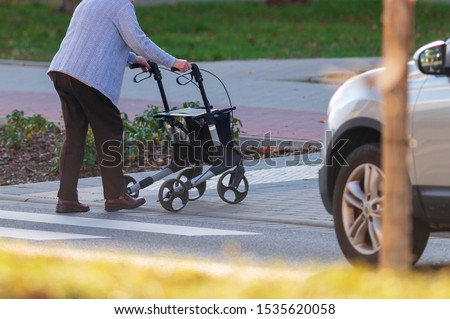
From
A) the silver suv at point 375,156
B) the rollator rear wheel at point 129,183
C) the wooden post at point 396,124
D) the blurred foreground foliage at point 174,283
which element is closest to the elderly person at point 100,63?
the rollator rear wheel at point 129,183

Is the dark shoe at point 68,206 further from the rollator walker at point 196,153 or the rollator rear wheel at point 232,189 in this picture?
the rollator rear wheel at point 232,189

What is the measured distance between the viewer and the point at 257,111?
1658 centimetres

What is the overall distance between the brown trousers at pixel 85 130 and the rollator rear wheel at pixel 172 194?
13.5 inches

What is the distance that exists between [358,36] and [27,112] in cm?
1485

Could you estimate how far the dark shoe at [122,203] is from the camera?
33.6ft

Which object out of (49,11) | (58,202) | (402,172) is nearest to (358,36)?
(49,11)

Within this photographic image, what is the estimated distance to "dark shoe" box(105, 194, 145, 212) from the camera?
10234 millimetres

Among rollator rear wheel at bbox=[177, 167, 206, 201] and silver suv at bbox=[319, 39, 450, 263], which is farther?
rollator rear wheel at bbox=[177, 167, 206, 201]

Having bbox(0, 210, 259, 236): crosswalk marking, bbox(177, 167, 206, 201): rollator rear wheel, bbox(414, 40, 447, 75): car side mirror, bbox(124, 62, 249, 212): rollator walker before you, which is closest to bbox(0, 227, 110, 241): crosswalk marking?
bbox(0, 210, 259, 236): crosswalk marking

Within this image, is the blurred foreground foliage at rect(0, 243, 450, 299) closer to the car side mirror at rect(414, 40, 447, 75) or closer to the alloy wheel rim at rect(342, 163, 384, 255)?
the alloy wheel rim at rect(342, 163, 384, 255)

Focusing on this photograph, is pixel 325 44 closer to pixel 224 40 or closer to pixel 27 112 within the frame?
pixel 224 40

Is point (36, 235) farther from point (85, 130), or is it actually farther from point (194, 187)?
point (194, 187)

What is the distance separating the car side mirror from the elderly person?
123 inches

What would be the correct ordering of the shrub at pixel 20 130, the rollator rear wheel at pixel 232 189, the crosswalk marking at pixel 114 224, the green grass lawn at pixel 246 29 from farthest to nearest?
the green grass lawn at pixel 246 29, the shrub at pixel 20 130, the rollator rear wheel at pixel 232 189, the crosswalk marking at pixel 114 224
